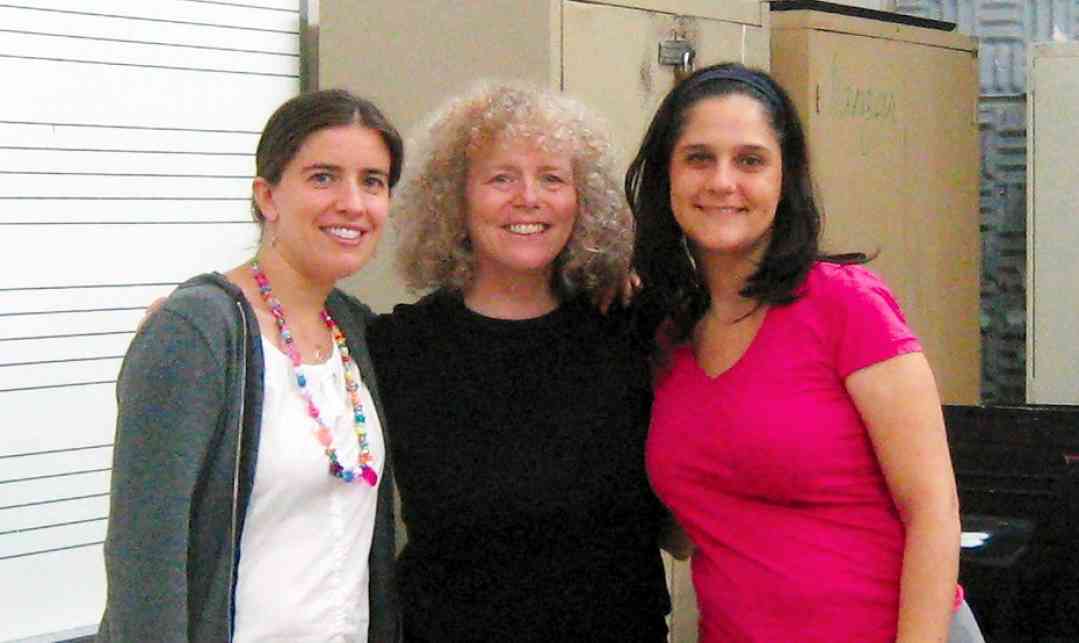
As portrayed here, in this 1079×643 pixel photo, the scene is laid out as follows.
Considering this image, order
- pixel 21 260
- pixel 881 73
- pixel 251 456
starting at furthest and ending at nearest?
pixel 881 73
pixel 21 260
pixel 251 456

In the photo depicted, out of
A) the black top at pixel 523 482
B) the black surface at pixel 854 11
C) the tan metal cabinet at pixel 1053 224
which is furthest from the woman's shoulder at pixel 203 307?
the tan metal cabinet at pixel 1053 224

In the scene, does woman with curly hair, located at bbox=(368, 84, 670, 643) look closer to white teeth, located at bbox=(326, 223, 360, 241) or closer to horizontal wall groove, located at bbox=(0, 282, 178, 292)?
white teeth, located at bbox=(326, 223, 360, 241)

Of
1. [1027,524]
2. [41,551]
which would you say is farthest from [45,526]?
[1027,524]

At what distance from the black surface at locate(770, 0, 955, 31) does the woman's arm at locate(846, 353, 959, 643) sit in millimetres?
1973

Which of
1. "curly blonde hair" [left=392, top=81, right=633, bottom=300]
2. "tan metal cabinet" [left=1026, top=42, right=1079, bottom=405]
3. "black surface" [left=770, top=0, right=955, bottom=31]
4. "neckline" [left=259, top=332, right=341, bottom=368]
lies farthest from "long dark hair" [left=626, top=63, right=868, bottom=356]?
"tan metal cabinet" [left=1026, top=42, right=1079, bottom=405]

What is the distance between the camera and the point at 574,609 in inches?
88.6

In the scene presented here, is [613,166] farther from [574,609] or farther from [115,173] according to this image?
[115,173]

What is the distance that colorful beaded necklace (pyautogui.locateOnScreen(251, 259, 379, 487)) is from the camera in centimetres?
208

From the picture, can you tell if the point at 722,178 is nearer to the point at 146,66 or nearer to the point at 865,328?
the point at 865,328

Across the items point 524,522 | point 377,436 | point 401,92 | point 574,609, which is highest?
point 401,92

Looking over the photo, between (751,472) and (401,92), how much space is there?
4.64 feet

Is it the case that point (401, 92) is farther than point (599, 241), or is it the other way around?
point (401, 92)

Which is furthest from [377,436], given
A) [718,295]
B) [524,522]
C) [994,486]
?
[994,486]

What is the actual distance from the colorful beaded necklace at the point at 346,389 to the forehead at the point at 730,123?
644 mm
